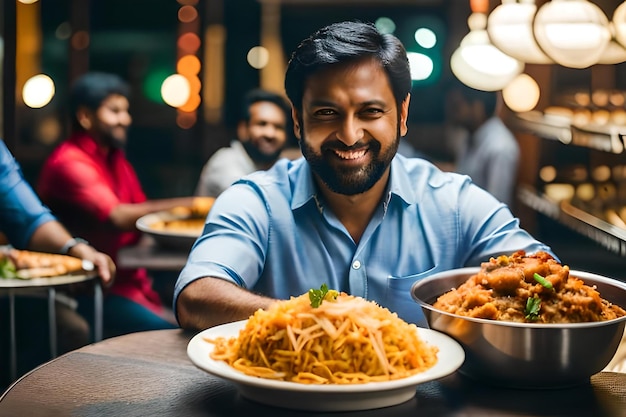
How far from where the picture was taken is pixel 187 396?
1416 millimetres

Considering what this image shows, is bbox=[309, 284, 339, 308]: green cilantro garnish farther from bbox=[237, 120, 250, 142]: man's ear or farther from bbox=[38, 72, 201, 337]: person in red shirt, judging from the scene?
bbox=[237, 120, 250, 142]: man's ear

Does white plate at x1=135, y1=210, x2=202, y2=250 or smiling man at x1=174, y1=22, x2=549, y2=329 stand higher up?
smiling man at x1=174, y1=22, x2=549, y2=329

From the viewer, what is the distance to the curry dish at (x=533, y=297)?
4.76 feet

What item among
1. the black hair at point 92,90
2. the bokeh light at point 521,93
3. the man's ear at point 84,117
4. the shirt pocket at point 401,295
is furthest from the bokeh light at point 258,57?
the shirt pocket at point 401,295

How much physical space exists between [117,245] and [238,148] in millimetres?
819

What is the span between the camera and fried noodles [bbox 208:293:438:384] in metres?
1.34

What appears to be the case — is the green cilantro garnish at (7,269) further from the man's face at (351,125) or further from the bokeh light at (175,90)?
the man's face at (351,125)

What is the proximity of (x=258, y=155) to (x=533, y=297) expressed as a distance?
9.69ft

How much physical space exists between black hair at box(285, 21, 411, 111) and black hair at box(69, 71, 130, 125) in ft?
6.64

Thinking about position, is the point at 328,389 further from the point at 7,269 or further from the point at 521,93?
the point at 521,93

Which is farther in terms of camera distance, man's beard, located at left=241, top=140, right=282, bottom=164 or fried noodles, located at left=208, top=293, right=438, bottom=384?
man's beard, located at left=241, top=140, right=282, bottom=164

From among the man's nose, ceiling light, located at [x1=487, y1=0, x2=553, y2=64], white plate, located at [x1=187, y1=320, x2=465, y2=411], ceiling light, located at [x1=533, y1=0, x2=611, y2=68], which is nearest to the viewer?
white plate, located at [x1=187, y1=320, x2=465, y2=411]

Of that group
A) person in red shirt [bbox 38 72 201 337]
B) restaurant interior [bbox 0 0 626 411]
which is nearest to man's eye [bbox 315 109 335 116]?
restaurant interior [bbox 0 0 626 411]

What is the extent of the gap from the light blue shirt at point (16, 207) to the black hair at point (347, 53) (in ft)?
4.93
